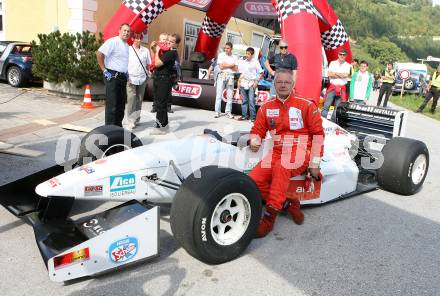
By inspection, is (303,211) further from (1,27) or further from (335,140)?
(1,27)

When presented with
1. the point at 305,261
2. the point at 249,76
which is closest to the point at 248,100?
the point at 249,76

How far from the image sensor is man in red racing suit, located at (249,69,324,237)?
3.70m

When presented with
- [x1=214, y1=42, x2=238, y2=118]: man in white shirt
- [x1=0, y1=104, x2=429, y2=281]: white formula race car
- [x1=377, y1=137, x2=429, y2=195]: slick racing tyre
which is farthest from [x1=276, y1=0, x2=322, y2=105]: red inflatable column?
[x1=0, y1=104, x2=429, y2=281]: white formula race car

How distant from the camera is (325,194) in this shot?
4.33 m

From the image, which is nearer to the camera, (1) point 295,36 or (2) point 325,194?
(2) point 325,194

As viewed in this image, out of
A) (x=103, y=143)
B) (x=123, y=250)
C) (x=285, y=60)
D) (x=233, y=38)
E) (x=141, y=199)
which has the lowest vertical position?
(x=123, y=250)

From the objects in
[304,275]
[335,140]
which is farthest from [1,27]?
[304,275]

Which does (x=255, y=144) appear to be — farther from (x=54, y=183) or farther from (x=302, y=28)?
(x=302, y=28)

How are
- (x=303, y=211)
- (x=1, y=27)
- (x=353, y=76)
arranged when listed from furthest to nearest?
(x=1, y=27)
(x=353, y=76)
(x=303, y=211)

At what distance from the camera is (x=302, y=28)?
780 cm

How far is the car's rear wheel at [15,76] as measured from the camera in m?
11.8

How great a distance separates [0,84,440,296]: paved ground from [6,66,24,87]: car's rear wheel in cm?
769

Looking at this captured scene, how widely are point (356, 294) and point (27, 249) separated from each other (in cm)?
238

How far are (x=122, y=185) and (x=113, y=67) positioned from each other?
332 cm
